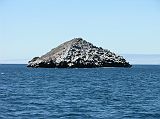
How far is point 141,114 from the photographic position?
43.6 m

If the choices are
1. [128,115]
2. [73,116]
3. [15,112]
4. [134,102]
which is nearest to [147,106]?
[134,102]

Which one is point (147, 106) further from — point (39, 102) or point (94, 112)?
point (39, 102)

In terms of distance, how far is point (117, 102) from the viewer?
53938 mm

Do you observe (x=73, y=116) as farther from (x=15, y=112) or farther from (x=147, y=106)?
(x=147, y=106)

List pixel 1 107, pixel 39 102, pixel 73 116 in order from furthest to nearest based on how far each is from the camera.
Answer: pixel 39 102
pixel 1 107
pixel 73 116

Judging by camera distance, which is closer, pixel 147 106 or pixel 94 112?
pixel 94 112

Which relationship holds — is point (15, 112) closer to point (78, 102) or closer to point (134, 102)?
point (78, 102)

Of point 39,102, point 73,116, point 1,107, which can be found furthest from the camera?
point 39,102

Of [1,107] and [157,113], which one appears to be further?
[1,107]

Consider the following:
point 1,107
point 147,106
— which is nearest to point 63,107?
point 1,107

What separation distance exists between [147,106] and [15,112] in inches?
693

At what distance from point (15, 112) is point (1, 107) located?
430 centimetres

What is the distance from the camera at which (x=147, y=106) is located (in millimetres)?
50062

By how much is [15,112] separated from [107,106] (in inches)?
489
